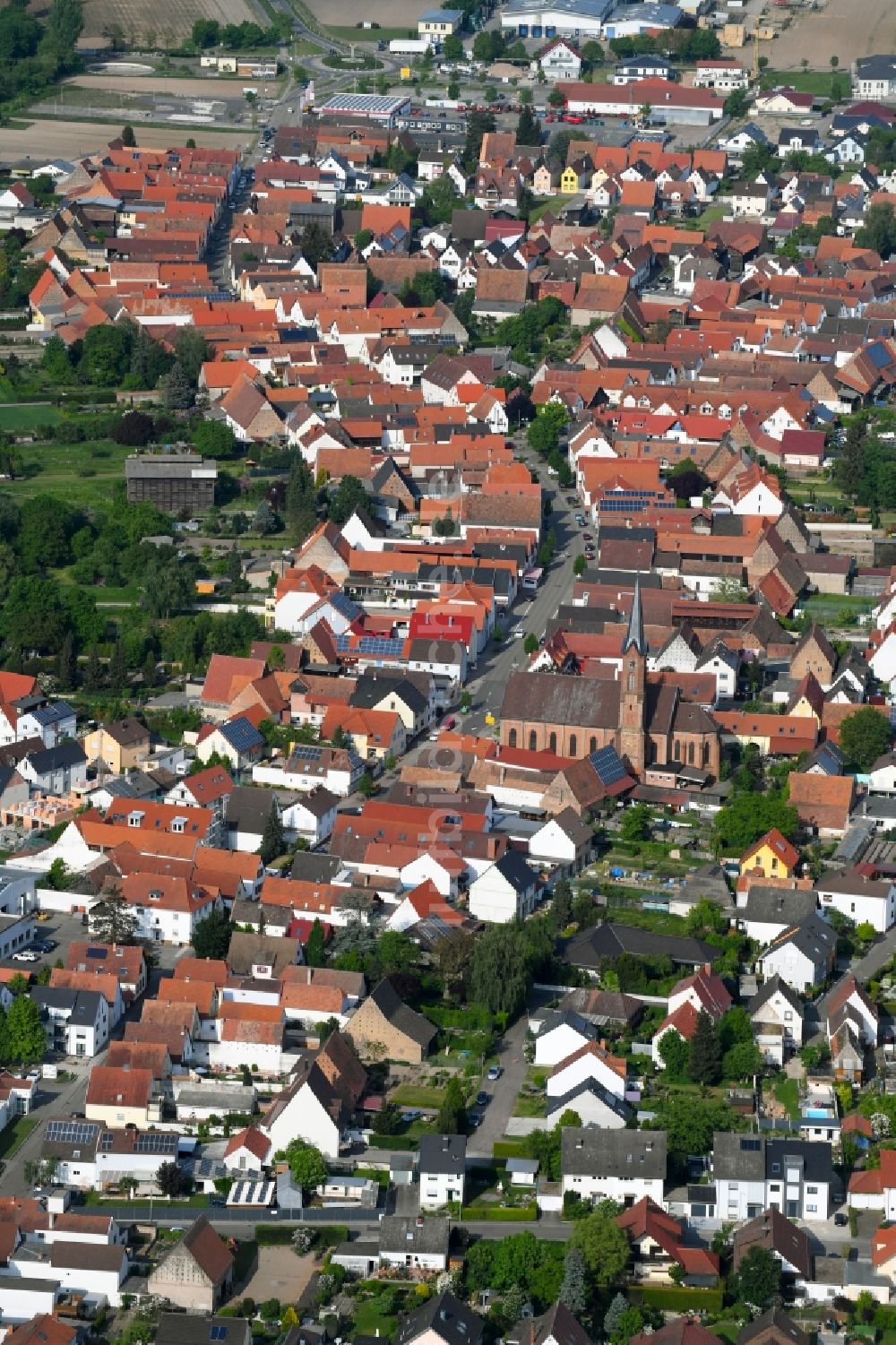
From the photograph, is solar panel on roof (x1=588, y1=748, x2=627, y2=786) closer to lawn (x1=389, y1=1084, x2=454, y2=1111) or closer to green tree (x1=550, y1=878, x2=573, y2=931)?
green tree (x1=550, y1=878, x2=573, y2=931)

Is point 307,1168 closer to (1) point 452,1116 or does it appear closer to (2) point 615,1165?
(1) point 452,1116

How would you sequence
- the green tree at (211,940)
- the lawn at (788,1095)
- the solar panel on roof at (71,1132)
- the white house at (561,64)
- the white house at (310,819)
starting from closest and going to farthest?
the solar panel on roof at (71,1132) → the lawn at (788,1095) → the green tree at (211,940) → the white house at (310,819) → the white house at (561,64)

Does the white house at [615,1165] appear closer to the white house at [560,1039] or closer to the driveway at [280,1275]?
the white house at [560,1039]

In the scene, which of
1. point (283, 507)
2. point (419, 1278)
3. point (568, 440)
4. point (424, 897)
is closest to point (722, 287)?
point (568, 440)

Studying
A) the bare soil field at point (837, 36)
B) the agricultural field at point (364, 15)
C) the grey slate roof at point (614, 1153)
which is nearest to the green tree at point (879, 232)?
the bare soil field at point (837, 36)

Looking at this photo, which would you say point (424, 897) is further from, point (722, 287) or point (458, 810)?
point (722, 287)

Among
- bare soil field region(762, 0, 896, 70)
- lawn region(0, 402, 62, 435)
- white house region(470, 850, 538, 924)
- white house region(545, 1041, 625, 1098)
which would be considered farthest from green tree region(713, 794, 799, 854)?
bare soil field region(762, 0, 896, 70)

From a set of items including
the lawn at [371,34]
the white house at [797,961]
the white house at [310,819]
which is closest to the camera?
the white house at [797,961]
